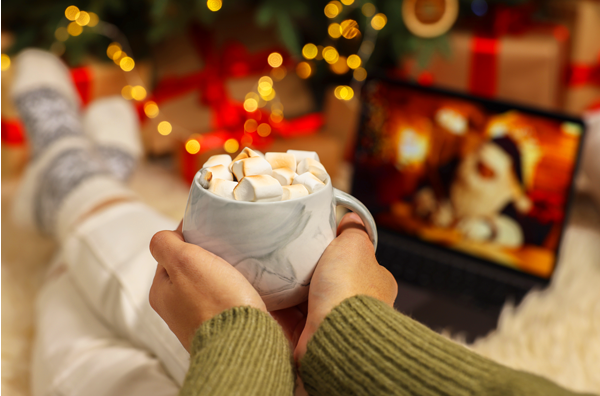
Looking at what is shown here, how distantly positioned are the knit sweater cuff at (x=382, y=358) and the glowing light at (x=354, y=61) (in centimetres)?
97

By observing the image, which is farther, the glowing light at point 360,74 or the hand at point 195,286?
the glowing light at point 360,74

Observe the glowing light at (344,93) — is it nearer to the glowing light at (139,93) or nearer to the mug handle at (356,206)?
the glowing light at (139,93)

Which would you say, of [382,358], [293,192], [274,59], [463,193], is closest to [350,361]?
[382,358]

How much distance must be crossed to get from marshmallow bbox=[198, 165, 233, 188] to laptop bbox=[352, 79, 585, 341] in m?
0.37

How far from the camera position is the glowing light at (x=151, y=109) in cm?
116

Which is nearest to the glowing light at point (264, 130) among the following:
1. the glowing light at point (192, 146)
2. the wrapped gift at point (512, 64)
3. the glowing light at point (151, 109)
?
the glowing light at point (192, 146)

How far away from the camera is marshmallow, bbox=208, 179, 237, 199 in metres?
0.35

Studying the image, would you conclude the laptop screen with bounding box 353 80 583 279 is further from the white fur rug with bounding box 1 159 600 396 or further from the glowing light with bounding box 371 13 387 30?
the glowing light with bounding box 371 13 387 30

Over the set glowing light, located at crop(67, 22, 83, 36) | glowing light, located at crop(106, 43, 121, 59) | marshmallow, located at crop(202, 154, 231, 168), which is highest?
glowing light, located at crop(67, 22, 83, 36)

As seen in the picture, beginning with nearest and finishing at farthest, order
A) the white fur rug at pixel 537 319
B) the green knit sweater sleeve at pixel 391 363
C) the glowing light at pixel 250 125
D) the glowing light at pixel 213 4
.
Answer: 1. the green knit sweater sleeve at pixel 391 363
2. the white fur rug at pixel 537 319
3. the glowing light at pixel 213 4
4. the glowing light at pixel 250 125

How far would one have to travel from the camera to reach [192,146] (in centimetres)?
110

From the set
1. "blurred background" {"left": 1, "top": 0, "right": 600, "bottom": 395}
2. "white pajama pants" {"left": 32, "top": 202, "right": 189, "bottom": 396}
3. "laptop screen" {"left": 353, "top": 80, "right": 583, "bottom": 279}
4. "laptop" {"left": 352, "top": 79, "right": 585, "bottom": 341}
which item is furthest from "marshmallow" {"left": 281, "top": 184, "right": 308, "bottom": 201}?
"blurred background" {"left": 1, "top": 0, "right": 600, "bottom": 395}

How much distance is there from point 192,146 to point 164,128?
0.42ft

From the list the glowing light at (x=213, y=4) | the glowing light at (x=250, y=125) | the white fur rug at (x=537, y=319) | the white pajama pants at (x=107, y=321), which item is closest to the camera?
the white pajama pants at (x=107, y=321)
